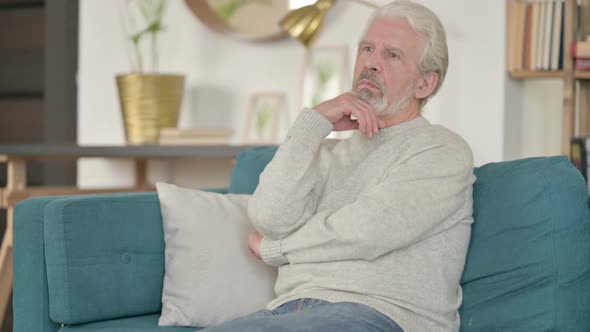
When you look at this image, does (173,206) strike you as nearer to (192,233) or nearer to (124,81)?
(192,233)

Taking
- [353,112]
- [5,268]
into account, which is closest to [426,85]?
[353,112]

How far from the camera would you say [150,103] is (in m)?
3.74

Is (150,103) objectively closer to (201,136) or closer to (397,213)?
(201,136)

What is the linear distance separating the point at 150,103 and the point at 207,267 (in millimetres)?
1601

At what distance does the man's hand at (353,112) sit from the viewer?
6.87 ft

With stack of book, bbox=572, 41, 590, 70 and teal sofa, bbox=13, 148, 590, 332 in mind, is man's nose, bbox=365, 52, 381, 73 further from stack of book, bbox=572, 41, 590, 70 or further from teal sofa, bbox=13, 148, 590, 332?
stack of book, bbox=572, 41, 590, 70

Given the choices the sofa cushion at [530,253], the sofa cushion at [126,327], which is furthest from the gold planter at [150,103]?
the sofa cushion at [530,253]

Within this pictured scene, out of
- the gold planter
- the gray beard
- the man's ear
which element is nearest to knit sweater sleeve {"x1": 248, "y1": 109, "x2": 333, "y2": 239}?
the gray beard

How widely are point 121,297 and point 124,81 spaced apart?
5.44ft

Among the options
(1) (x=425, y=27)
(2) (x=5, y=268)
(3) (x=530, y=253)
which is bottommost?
(2) (x=5, y=268)

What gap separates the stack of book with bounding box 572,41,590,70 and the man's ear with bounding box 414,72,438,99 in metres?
1.22

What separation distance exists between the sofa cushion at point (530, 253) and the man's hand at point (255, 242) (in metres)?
0.46

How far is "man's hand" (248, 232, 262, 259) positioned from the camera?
2.14 meters

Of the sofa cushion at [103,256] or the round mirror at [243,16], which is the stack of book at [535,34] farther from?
the sofa cushion at [103,256]
